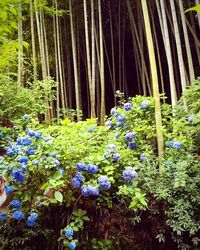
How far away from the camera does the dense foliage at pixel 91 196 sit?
6.48 ft

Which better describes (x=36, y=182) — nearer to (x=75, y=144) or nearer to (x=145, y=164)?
(x=75, y=144)

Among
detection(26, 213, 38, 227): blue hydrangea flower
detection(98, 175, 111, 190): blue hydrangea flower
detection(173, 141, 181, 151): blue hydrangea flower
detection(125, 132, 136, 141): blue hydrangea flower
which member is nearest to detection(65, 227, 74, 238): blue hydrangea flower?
detection(26, 213, 38, 227): blue hydrangea flower

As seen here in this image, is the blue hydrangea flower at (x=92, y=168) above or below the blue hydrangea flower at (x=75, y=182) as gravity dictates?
above

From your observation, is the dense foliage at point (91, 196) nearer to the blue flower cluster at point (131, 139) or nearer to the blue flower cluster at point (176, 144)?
the blue flower cluster at point (176, 144)

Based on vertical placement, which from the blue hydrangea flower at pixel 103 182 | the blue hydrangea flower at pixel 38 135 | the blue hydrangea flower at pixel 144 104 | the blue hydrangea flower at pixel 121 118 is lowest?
the blue hydrangea flower at pixel 103 182

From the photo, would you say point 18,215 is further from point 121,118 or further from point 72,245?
point 121,118

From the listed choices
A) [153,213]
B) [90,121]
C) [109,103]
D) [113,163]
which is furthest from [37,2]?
[109,103]

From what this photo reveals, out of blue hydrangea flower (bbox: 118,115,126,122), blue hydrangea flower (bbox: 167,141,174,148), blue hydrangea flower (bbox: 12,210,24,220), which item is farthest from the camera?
blue hydrangea flower (bbox: 118,115,126,122)

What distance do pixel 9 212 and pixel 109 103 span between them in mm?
8161

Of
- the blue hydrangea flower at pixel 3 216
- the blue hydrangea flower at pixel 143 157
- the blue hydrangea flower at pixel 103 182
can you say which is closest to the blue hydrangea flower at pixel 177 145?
the blue hydrangea flower at pixel 143 157

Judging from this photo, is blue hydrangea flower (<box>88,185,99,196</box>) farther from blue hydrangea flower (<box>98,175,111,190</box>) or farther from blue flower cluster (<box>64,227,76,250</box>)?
blue flower cluster (<box>64,227,76,250</box>)

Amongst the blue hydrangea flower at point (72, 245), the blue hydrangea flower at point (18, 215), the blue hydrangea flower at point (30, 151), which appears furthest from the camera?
the blue hydrangea flower at point (30, 151)

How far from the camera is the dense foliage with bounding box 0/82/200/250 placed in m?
1.97

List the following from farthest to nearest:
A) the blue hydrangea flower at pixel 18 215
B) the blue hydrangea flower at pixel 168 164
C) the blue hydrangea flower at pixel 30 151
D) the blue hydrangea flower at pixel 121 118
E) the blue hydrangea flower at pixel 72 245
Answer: the blue hydrangea flower at pixel 121 118 < the blue hydrangea flower at pixel 168 164 < the blue hydrangea flower at pixel 30 151 < the blue hydrangea flower at pixel 18 215 < the blue hydrangea flower at pixel 72 245
